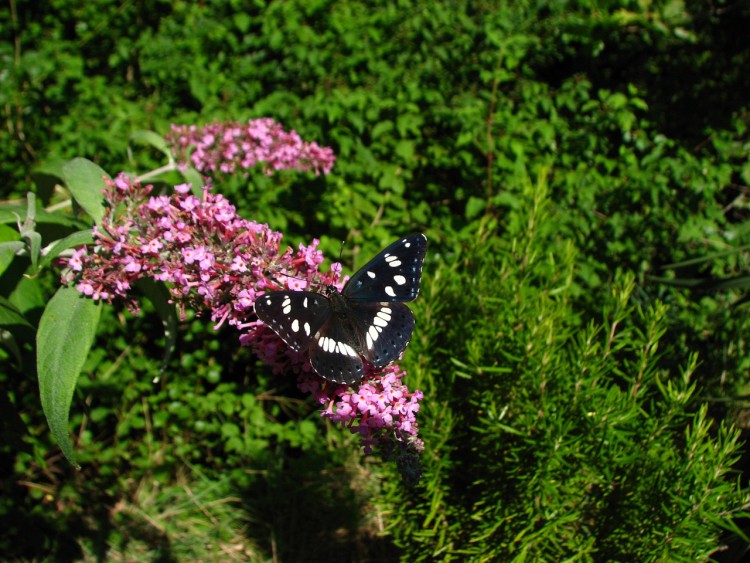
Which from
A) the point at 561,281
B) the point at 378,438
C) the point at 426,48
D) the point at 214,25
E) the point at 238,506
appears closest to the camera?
the point at 378,438

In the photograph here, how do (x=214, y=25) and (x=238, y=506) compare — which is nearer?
(x=238, y=506)

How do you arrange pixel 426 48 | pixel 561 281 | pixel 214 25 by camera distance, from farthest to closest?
1. pixel 214 25
2. pixel 426 48
3. pixel 561 281

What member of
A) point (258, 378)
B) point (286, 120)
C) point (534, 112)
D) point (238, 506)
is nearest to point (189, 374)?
point (258, 378)

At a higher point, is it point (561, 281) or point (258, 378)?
point (258, 378)

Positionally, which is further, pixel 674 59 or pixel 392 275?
pixel 674 59

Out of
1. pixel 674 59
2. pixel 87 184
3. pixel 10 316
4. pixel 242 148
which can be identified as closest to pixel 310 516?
pixel 242 148

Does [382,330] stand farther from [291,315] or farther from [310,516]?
[310,516]

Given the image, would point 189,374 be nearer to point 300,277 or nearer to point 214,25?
point 300,277
